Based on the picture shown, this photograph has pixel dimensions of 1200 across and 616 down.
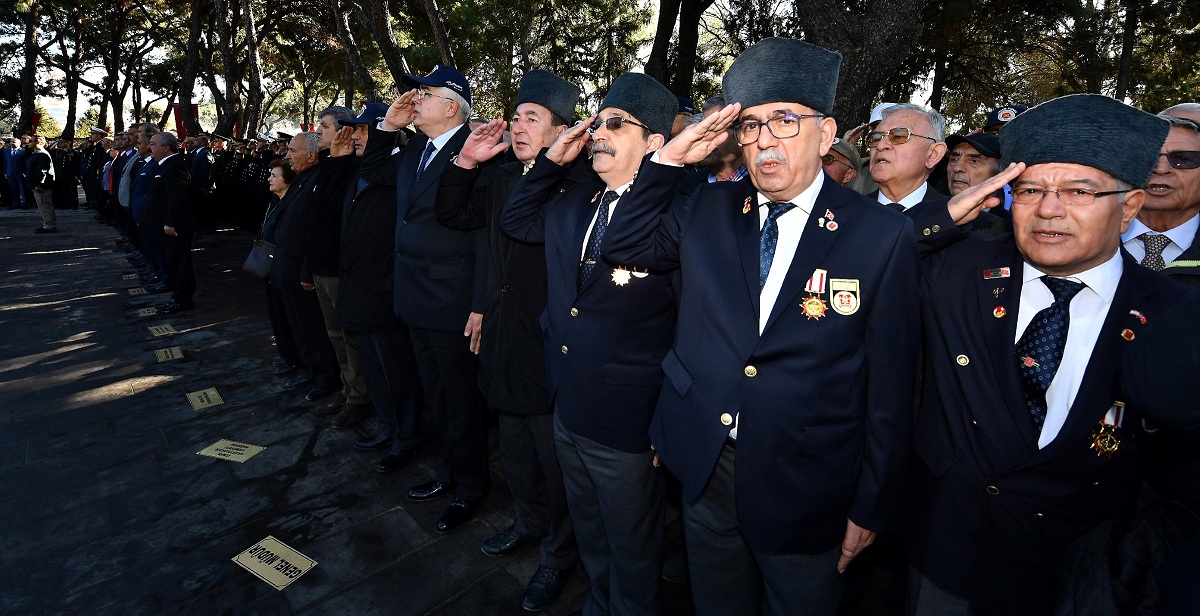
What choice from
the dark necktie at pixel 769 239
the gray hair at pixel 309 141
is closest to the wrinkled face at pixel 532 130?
the dark necktie at pixel 769 239

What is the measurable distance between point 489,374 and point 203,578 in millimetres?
1633

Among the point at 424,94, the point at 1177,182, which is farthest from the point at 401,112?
the point at 1177,182

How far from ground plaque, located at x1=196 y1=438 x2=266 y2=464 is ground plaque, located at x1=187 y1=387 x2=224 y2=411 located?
0.79 metres

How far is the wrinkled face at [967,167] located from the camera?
3072mm

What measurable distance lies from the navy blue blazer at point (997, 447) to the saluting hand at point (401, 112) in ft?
8.75

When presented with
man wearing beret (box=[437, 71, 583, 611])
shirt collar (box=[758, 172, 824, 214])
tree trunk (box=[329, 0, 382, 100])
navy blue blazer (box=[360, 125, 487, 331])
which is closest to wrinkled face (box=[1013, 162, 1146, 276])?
shirt collar (box=[758, 172, 824, 214])

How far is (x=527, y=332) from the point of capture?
2.61 metres

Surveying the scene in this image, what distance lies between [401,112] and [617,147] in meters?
1.88

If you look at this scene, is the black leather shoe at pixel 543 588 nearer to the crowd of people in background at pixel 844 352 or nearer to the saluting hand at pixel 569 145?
the crowd of people in background at pixel 844 352

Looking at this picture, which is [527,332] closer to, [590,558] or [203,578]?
[590,558]

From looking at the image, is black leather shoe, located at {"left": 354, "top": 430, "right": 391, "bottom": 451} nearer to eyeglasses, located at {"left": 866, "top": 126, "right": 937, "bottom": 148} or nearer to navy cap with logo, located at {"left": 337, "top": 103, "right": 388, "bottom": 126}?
navy cap with logo, located at {"left": 337, "top": 103, "right": 388, "bottom": 126}

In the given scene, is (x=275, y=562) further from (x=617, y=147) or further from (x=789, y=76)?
(x=789, y=76)

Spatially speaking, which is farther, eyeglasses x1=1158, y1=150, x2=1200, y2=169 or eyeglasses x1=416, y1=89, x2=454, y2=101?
eyeglasses x1=416, y1=89, x2=454, y2=101

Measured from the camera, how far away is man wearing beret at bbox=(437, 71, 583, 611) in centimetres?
262
